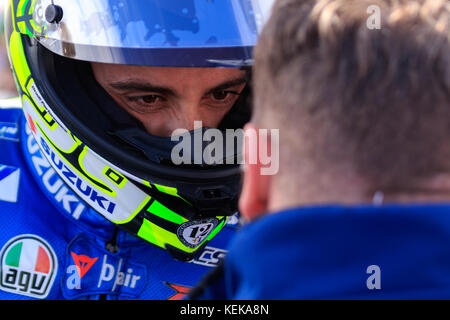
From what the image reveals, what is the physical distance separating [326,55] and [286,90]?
7 cm

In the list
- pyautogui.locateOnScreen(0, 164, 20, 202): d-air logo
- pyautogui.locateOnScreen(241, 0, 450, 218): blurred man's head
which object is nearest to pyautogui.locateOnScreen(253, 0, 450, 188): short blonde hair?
pyautogui.locateOnScreen(241, 0, 450, 218): blurred man's head

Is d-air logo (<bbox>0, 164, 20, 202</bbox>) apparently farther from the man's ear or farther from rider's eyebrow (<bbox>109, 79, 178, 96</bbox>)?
the man's ear

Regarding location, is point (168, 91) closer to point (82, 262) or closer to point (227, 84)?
point (227, 84)

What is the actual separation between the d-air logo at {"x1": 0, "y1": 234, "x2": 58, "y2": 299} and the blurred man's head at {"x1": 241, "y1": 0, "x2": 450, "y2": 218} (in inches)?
35.9

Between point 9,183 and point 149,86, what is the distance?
1.62 ft

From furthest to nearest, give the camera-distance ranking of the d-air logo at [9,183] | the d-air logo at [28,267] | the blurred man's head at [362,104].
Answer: the d-air logo at [9,183] < the d-air logo at [28,267] < the blurred man's head at [362,104]

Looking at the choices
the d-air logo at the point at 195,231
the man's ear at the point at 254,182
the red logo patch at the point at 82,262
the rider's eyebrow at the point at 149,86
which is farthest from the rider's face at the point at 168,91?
the man's ear at the point at 254,182

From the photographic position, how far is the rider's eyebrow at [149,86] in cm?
142

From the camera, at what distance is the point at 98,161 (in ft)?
4.63

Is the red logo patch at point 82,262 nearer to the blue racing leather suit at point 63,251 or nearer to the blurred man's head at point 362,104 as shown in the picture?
the blue racing leather suit at point 63,251

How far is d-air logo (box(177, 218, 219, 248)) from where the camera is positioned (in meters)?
1.44

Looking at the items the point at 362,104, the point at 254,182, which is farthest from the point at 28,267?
the point at 362,104

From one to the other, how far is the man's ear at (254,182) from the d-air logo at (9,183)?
99 cm

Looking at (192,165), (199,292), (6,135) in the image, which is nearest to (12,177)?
(6,135)
